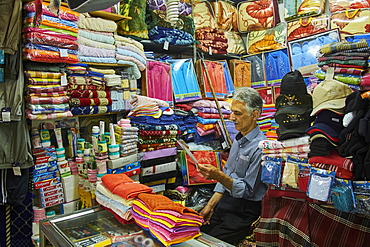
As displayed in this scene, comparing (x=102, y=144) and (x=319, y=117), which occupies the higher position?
(x=319, y=117)

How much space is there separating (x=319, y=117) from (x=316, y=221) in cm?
57

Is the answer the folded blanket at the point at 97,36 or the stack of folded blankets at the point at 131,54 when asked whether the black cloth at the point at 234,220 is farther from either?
the folded blanket at the point at 97,36

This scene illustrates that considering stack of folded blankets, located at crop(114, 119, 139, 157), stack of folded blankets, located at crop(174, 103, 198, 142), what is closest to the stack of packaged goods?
stack of folded blankets, located at crop(114, 119, 139, 157)

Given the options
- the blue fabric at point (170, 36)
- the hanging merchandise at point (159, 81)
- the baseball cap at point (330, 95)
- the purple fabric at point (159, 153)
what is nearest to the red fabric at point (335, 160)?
the baseball cap at point (330, 95)

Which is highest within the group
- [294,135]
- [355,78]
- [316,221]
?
[355,78]

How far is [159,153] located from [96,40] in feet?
4.79

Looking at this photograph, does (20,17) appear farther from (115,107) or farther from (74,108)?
(115,107)

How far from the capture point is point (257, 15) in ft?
19.0

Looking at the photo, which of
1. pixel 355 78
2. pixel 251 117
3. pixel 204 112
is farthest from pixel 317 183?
pixel 204 112

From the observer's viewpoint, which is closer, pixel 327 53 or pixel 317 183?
pixel 317 183

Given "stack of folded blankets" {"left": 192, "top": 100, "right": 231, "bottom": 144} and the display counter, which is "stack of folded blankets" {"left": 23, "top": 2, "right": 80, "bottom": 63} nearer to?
the display counter

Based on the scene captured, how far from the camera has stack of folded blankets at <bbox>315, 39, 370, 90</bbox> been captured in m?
1.73

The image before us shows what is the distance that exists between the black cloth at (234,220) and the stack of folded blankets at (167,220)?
3.08 ft

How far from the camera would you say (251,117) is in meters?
2.61
